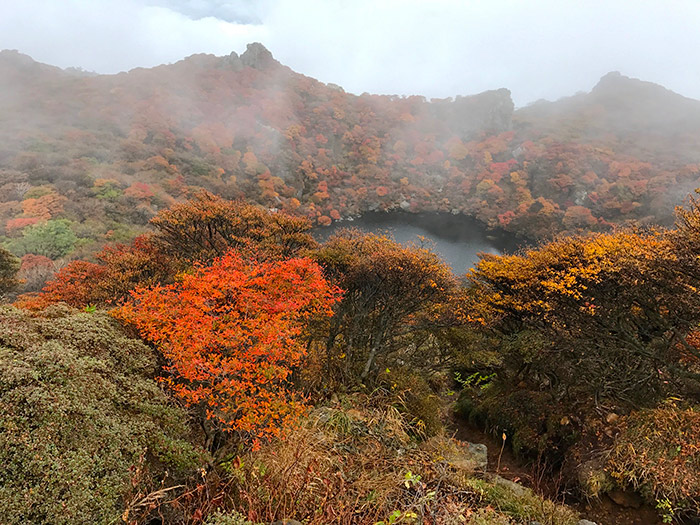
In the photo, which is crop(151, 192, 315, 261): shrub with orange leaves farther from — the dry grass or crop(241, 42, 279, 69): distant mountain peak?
crop(241, 42, 279, 69): distant mountain peak

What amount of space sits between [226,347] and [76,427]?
134 inches

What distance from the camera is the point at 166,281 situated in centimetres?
1862

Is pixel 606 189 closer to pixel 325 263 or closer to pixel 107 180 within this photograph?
pixel 325 263

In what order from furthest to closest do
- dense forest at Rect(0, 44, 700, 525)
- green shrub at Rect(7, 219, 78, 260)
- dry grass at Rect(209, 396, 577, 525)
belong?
green shrub at Rect(7, 219, 78, 260)
dense forest at Rect(0, 44, 700, 525)
dry grass at Rect(209, 396, 577, 525)

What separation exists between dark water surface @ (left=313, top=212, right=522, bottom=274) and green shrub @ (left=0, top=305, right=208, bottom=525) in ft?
135

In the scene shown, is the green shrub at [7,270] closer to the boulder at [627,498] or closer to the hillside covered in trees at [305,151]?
the hillside covered in trees at [305,151]

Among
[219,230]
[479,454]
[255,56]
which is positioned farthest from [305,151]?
[479,454]

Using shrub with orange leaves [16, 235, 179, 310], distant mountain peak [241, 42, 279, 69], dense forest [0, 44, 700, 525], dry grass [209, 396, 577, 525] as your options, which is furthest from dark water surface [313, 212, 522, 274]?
distant mountain peak [241, 42, 279, 69]

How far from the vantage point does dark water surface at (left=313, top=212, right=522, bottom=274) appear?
51.7 m

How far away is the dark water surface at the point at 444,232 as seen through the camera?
5169 centimetres

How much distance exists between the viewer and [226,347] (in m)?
7.63

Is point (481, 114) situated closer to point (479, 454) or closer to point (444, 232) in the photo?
point (444, 232)

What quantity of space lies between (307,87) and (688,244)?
376ft

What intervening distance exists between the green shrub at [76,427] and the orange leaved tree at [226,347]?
0.77 metres
